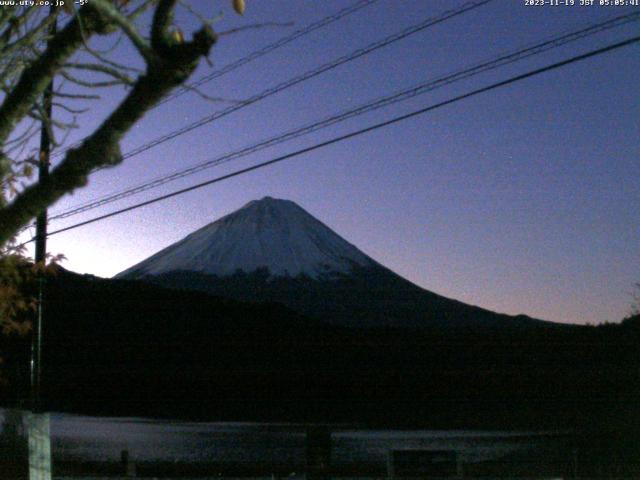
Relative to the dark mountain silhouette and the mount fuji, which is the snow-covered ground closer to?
the dark mountain silhouette

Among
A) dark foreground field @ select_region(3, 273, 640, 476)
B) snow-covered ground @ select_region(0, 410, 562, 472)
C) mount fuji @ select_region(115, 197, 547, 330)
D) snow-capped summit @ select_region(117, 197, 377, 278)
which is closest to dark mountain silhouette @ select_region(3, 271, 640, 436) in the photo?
dark foreground field @ select_region(3, 273, 640, 476)

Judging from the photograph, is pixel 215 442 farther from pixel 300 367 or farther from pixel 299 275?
pixel 299 275

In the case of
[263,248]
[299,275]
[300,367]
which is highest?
[263,248]

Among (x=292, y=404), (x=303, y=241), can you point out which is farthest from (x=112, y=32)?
(x=303, y=241)

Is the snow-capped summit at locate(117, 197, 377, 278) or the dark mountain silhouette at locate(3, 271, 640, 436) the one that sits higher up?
the snow-capped summit at locate(117, 197, 377, 278)

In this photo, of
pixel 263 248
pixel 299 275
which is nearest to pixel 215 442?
pixel 299 275

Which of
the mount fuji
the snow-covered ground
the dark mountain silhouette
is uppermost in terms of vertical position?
the mount fuji

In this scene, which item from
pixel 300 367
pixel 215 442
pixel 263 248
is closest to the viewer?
pixel 215 442
